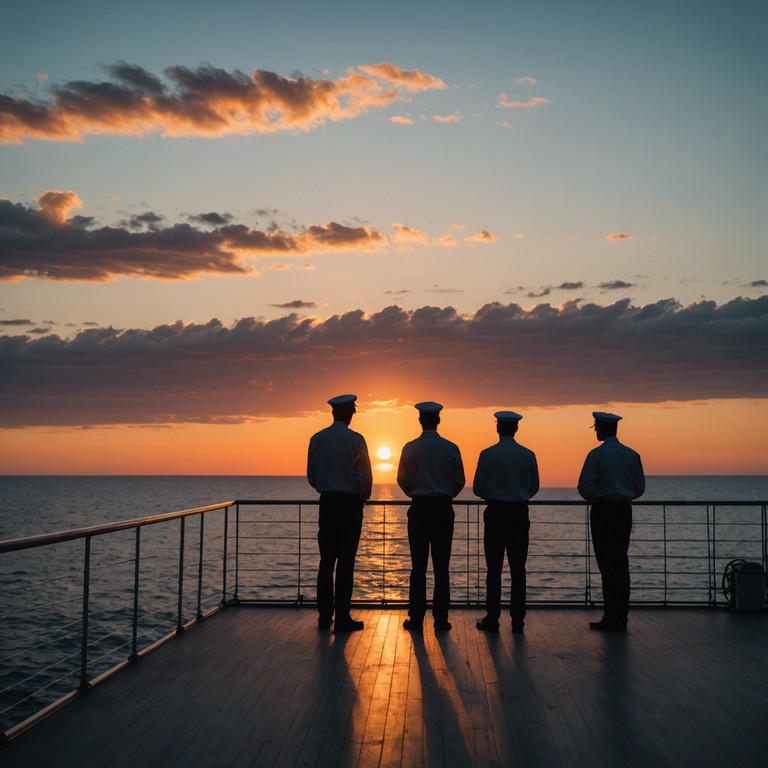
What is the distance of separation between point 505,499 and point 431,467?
632mm

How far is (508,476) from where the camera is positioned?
6754 mm

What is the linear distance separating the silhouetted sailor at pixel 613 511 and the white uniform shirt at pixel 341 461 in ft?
5.71

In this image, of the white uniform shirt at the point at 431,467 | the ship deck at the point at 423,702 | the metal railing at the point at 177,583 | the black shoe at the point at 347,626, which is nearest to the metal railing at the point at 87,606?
the metal railing at the point at 177,583

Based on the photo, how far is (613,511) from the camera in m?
6.81

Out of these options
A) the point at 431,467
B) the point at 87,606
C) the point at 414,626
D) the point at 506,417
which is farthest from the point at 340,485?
the point at 87,606

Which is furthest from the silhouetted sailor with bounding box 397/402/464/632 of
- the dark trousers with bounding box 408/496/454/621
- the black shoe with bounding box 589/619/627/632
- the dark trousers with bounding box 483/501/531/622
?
the black shoe with bounding box 589/619/627/632

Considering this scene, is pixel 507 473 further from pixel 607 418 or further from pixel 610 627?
pixel 610 627

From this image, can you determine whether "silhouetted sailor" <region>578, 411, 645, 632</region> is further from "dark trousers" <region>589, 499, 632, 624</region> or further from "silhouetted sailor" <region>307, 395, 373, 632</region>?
"silhouetted sailor" <region>307, 395, 373, 632</region>

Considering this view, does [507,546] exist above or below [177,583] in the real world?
above

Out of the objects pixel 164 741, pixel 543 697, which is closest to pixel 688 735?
pixel 543 697

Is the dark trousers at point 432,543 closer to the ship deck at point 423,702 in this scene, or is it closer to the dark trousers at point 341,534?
the ship deck at point 423,702

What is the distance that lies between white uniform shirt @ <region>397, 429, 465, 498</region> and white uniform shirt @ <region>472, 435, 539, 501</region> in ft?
0.66

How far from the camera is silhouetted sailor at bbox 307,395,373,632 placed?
6566 mm

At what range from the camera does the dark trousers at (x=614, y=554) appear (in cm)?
677
